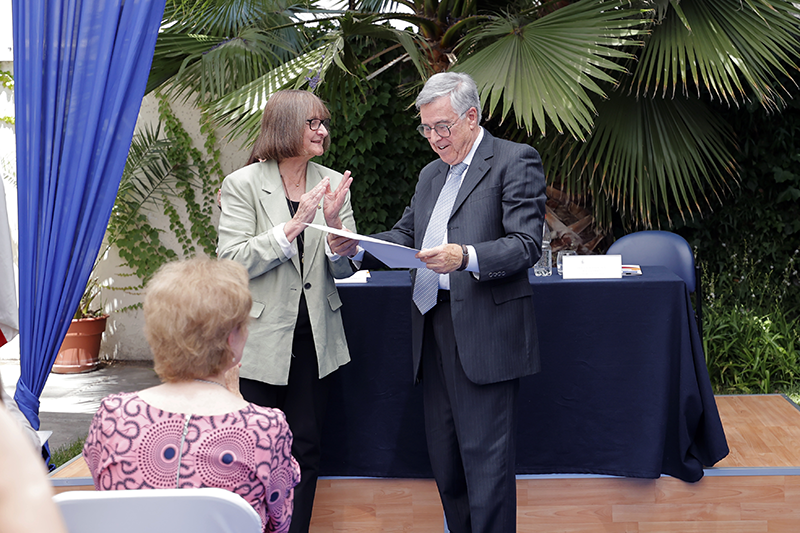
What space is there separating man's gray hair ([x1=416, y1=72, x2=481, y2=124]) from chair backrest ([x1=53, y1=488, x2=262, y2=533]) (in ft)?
4.07

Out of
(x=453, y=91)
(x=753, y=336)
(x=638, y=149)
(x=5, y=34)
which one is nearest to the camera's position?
(x=453, y=91)

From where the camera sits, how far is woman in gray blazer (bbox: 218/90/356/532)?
1953mm

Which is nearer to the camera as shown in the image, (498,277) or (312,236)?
(498,277)

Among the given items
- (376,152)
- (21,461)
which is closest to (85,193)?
(21,461)

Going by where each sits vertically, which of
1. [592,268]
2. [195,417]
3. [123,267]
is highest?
[195,417]

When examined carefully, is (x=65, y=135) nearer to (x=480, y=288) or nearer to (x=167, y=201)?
(x=480, y=288)

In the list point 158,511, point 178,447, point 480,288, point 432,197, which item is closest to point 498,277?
point 480,288

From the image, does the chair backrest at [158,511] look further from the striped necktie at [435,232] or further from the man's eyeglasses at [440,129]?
the man's eyeglasses at [440,129]

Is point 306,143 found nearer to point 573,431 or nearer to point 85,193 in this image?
point 85,193

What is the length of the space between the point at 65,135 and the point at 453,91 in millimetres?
1033

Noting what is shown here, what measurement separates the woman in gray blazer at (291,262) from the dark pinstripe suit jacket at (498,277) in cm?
38

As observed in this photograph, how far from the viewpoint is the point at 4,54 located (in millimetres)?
5703

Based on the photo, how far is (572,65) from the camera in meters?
2.86

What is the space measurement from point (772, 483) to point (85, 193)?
8.12ft
